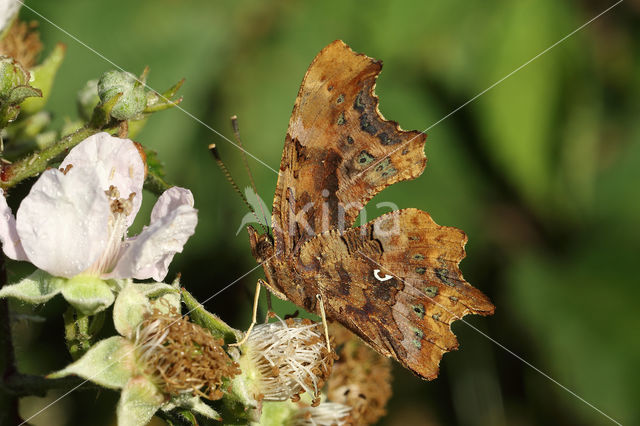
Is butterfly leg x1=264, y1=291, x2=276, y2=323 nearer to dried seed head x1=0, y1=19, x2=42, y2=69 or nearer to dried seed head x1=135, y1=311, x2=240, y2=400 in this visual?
dried seed head x1=135, y1=311, x2=240, y2=400

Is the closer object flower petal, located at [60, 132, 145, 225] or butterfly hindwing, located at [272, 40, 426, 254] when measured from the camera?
flower petal, located at [60, 132, 145, 225]

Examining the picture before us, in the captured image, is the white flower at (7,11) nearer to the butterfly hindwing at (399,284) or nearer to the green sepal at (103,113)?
the green sepal at (103,113)

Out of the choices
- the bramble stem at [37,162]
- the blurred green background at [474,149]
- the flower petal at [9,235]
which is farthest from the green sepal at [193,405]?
the blurred green background at [474,149]

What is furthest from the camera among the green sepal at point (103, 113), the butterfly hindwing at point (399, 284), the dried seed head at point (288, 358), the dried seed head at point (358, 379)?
the dried seed head at point (358, 379)

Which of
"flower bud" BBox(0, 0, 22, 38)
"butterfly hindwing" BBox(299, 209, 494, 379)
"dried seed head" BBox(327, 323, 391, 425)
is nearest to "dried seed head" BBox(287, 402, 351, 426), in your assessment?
"dried seed head" BBox(327, 323, 391, 425)

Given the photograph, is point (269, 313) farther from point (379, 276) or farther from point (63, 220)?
point (63, 220)

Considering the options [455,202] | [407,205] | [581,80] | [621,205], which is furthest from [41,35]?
[621,205]

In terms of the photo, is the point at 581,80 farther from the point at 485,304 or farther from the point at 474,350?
the point at 485,304

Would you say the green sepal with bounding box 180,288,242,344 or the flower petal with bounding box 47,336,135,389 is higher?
the green sepal with bounding box 180,288,242,344
